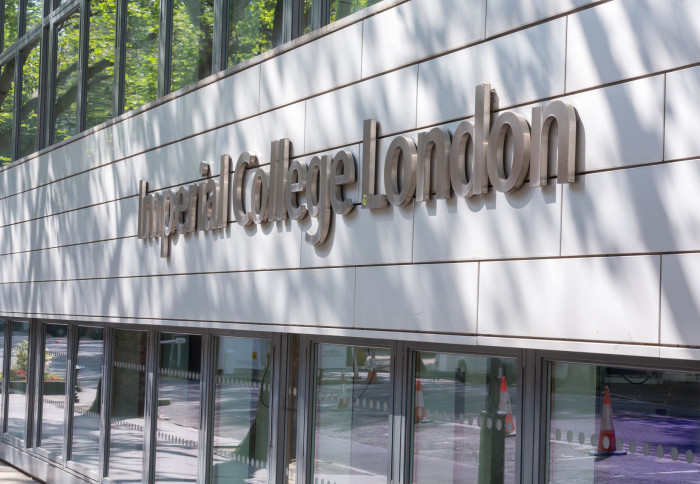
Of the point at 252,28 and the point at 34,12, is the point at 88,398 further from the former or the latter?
the point at 34,12

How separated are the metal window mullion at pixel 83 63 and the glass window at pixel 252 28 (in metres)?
3.93

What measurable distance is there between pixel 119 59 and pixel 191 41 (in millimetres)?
2056

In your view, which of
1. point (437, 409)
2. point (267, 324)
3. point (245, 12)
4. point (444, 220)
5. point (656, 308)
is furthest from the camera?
point (245, 12)

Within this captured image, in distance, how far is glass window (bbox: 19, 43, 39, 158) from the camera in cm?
1366

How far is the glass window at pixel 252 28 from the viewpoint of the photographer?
7.77 meters

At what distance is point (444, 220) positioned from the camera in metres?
5.49

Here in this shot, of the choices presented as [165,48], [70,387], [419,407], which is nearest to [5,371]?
[70,387]

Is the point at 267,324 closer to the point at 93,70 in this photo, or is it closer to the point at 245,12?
the point at 245,12

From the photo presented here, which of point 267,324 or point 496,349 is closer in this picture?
point 496,349

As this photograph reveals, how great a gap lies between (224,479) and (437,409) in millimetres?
2999

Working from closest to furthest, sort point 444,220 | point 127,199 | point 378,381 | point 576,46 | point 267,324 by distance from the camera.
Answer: point 576,46 < point 444,220 < point 378,381 < point 267,324 < point 127,199

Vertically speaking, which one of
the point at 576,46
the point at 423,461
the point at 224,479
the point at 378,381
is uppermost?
the point at 576,46

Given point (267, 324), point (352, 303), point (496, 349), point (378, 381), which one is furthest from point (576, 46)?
point (267, 324)

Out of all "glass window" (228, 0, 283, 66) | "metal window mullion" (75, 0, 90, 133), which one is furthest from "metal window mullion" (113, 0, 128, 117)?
"glass window" (228, 0, 283, 66)
